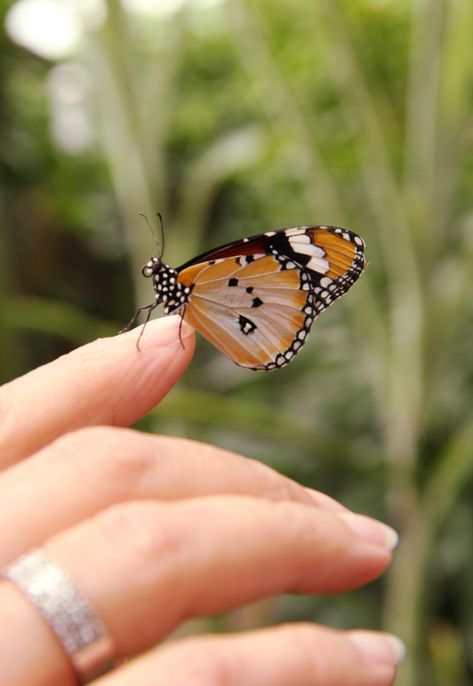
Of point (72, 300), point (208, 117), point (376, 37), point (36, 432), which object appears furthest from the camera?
point (72, 300)

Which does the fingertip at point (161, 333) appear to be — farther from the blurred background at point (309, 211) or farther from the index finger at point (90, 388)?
the blurred background at point (309, 211)

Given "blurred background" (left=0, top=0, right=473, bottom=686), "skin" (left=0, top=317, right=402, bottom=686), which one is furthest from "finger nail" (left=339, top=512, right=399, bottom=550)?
"blurred background" (left=0, top=0, right=473, bottom=686)

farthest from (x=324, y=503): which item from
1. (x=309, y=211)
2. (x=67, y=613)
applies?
(x=309, y=211)

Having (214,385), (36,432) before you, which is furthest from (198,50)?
(36,432)

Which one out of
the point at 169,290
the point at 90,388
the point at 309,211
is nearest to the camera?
the point at 90,388

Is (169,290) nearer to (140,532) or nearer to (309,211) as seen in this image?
(140,532)

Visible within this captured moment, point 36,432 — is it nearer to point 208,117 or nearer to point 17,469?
point 17,469
